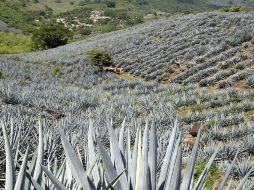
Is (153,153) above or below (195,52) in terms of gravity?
above

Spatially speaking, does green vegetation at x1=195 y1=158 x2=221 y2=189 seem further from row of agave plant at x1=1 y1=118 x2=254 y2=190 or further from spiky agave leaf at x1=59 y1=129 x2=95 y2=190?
spiky agave leaf at x1=59 y1=129 x2=95 y2=190

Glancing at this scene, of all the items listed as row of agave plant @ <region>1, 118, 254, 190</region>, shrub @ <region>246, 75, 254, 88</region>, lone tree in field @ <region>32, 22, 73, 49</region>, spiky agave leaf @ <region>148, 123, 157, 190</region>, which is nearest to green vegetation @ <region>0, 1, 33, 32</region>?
lone tree in field @ <region>32, 22, 73, 49</region>

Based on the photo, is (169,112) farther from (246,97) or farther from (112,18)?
(112,18)

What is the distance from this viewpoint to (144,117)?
9.79 metres

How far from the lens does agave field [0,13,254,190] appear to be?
1.99 meters

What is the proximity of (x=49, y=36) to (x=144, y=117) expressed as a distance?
39528mm

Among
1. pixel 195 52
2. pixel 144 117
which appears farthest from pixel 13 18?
pixel 144 117

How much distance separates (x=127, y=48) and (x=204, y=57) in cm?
836

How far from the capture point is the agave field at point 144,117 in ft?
6.54

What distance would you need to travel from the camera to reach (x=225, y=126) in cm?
888

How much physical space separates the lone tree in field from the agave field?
20.9 meters

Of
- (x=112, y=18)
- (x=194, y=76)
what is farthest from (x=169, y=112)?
(x=112, y=18)

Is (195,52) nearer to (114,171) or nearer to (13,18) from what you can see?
(114,171)

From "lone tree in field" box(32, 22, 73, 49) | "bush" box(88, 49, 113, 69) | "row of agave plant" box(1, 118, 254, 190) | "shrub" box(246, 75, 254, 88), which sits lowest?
"lone tree in field" box(32, 22, 73, 49)
